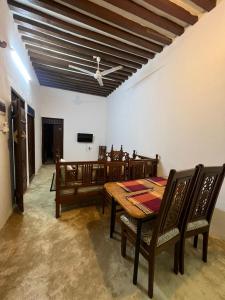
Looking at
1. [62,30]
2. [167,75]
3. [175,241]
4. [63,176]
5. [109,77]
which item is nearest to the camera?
[175,241]

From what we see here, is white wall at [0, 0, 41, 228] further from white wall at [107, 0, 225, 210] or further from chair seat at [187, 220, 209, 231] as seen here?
white wall at [107, 0, 225, 210]

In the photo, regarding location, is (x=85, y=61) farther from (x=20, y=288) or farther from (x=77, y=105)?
(x=20, y=288)

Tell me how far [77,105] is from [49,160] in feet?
9.50

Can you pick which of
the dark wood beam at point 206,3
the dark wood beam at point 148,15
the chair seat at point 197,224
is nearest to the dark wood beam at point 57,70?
the dark wood beam at point 148,15

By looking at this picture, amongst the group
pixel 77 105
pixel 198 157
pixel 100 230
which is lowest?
pixel 100 230

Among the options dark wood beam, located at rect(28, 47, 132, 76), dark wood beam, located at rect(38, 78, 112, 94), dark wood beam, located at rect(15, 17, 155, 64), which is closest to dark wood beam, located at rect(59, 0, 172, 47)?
dark wood beam, located at rect(15, 17, 155, 64)

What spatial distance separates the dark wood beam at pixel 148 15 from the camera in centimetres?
234

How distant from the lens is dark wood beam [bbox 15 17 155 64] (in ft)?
9.79

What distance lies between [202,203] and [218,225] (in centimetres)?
108

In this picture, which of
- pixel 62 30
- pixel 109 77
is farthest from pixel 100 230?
pixel 109 77

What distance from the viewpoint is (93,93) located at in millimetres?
7195

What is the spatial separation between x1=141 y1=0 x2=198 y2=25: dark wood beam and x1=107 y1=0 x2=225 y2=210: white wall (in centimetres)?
15

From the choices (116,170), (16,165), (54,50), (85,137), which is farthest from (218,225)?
(85,137)

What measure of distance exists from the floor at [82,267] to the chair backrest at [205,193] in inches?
23.1
